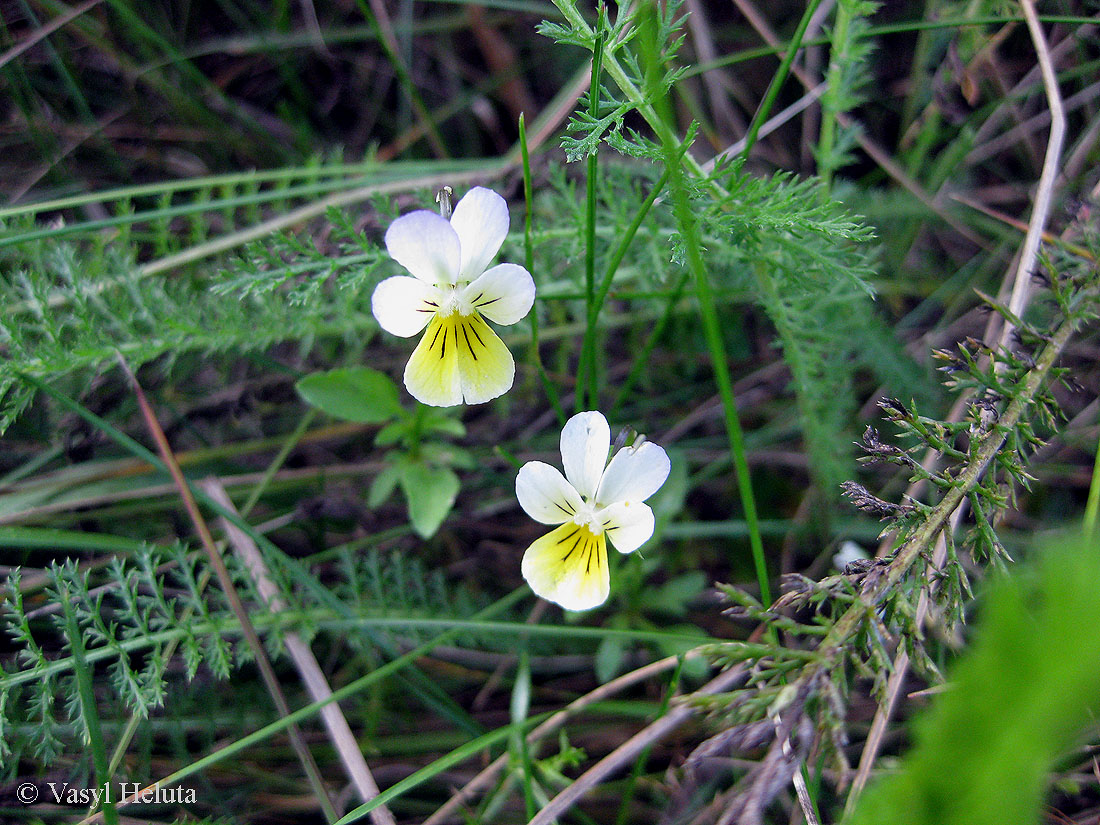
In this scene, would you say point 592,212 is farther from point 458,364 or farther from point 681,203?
point 458,364

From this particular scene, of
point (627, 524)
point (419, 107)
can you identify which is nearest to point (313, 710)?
point (627, 524)

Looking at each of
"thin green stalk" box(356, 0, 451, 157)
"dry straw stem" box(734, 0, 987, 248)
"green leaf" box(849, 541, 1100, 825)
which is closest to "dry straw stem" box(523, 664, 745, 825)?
"green leaf" box(849, 541, 1100, 825)

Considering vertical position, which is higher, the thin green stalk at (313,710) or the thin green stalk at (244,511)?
the thin green stalk at (244,511)

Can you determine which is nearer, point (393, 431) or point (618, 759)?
point (618, 759)

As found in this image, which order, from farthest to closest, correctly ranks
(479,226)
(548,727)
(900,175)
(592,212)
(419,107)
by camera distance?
(419,107) → (900,175) → (548,727) → (592,212) → (479,226)

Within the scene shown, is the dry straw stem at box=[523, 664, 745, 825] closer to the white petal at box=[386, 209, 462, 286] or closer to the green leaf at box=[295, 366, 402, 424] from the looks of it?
the white petal at box=[386, 209, 462, 286]

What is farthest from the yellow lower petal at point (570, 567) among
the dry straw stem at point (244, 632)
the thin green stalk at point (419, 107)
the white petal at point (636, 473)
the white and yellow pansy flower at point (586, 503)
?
the thin green stalk at point (419, 107)

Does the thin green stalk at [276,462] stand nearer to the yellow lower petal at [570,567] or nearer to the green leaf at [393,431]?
the green leaf at [393,431]
